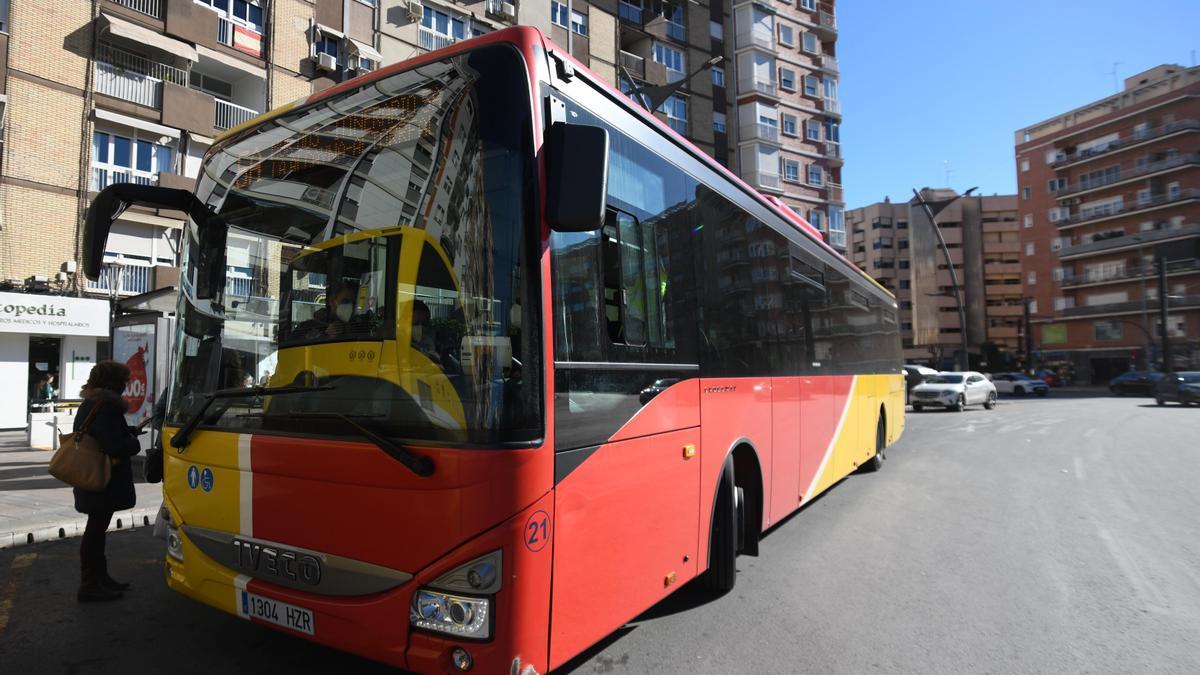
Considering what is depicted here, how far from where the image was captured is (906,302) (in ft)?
304

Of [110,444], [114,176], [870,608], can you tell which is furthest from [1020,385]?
[110,444]

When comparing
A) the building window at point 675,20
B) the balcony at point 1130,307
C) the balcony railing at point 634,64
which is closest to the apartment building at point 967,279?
the balcony at point 1130,307

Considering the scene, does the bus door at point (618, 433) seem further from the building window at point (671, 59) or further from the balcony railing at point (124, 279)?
the building window at point (671, 59)

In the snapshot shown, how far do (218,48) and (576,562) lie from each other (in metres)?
26.1

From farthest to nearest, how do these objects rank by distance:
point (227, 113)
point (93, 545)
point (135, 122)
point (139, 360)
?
point (227, 113)
point (135, 122)
point (139, 360)
point (93, 545)

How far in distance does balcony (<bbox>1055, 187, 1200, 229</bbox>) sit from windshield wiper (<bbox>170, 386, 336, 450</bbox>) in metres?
81.9

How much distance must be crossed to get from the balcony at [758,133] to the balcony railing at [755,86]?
88.4 inches

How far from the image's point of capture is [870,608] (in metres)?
4.77

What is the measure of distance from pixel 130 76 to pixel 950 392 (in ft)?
105

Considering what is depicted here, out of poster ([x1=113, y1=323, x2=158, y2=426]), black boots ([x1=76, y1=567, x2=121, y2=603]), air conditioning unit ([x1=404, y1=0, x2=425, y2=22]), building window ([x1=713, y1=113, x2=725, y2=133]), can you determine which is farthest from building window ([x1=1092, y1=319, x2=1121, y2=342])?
black boots ([x1=76, y1=567, x2=121, y2=603])

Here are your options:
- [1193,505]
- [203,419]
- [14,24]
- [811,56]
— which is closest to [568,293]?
[203,419]

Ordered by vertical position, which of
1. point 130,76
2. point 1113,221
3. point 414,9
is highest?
point 1113,221

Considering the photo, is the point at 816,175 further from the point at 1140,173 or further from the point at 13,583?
the point at 13,583

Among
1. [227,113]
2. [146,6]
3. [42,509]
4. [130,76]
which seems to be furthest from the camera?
[227,113]
